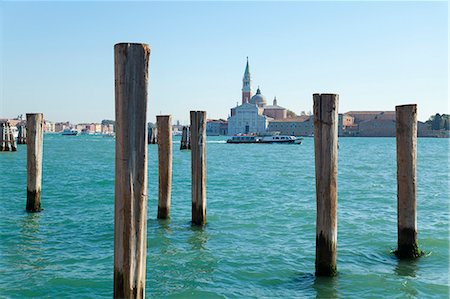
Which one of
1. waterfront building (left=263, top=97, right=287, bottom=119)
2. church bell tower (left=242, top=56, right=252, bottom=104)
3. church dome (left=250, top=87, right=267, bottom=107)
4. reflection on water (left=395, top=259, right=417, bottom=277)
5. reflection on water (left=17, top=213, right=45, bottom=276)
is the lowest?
reflection on water (left=395, top=259, right=417, bottom=277)

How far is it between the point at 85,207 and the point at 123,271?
6848mm

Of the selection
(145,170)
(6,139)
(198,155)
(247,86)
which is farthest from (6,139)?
(247,86)

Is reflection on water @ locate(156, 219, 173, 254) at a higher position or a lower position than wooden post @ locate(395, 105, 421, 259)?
lower

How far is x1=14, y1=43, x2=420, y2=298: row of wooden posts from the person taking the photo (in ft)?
11.2

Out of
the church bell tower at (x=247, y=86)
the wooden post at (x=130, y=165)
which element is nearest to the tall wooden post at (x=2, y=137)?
the wooden post at (x=130, y=165)

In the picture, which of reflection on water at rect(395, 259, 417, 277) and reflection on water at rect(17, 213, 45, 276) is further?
reflection on water at rect(17, 213, 45, 276)

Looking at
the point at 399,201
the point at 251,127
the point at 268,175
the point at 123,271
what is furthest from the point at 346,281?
the point at 251,127

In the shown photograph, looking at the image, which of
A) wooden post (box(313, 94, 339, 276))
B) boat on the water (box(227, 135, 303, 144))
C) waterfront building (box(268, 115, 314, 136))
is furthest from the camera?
waterfront building (box(268, 115, 314, 136))

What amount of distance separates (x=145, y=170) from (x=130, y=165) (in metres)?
0.11

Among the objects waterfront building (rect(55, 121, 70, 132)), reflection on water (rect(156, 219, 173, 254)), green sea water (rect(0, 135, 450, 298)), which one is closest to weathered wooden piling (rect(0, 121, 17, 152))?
green sea water (rect(0, 135, 450, 298))

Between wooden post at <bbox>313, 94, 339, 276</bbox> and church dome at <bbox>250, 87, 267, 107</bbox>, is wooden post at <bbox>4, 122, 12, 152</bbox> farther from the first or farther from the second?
church dome at <bbox>250, 87, 267, 107</bbox>

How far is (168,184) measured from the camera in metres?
7.59

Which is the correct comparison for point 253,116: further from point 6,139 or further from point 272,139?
point 6,139

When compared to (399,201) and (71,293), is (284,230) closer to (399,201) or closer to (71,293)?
(399,201)
